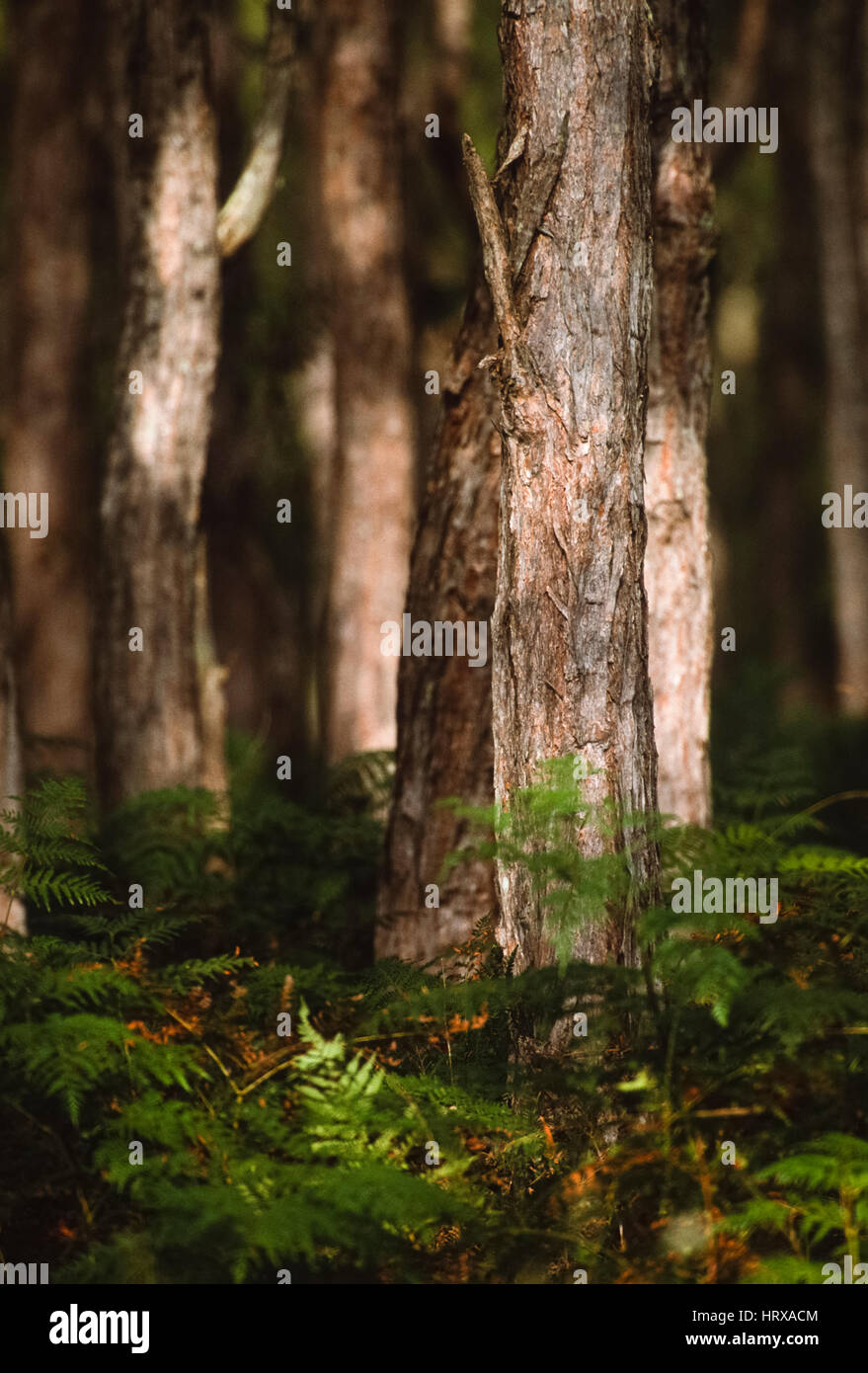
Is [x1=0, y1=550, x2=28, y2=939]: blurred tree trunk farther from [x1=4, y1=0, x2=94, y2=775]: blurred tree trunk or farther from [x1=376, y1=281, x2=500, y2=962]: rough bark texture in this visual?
[x1=4, y1=0, x2=94, y2=775]: blurred tree trunk

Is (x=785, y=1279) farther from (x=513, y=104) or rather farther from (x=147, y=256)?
(x=147, y=256)

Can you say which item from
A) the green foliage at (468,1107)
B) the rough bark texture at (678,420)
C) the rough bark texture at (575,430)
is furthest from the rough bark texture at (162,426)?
the rough bark texture at (575,430)

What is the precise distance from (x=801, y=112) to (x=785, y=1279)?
47.1 feet

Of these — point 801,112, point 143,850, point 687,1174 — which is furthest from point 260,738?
point 801,112

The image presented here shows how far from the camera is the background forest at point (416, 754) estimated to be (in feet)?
11.5

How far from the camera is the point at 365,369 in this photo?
1020cm

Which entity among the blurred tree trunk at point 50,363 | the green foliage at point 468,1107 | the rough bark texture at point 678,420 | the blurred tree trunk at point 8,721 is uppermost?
the blurred tree trunk at point 50,363

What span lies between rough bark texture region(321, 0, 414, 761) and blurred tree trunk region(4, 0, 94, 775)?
2649mm

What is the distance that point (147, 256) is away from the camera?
7.86 m

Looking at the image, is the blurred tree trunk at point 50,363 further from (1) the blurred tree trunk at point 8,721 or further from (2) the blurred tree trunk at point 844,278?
(2) the blurred tree trunk at point 844,278

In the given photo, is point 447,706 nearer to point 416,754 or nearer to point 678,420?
point 416,754

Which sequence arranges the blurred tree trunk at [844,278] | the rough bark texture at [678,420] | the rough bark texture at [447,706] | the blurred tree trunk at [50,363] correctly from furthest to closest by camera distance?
the blurred tree trunk at [844,278] → the blurred tree trunk at [50,363] → the rough bark texture at [678,420] → the rough bark texture at [447,706]

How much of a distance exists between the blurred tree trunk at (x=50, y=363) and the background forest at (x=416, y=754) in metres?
0.04

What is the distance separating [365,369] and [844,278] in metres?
6.11
